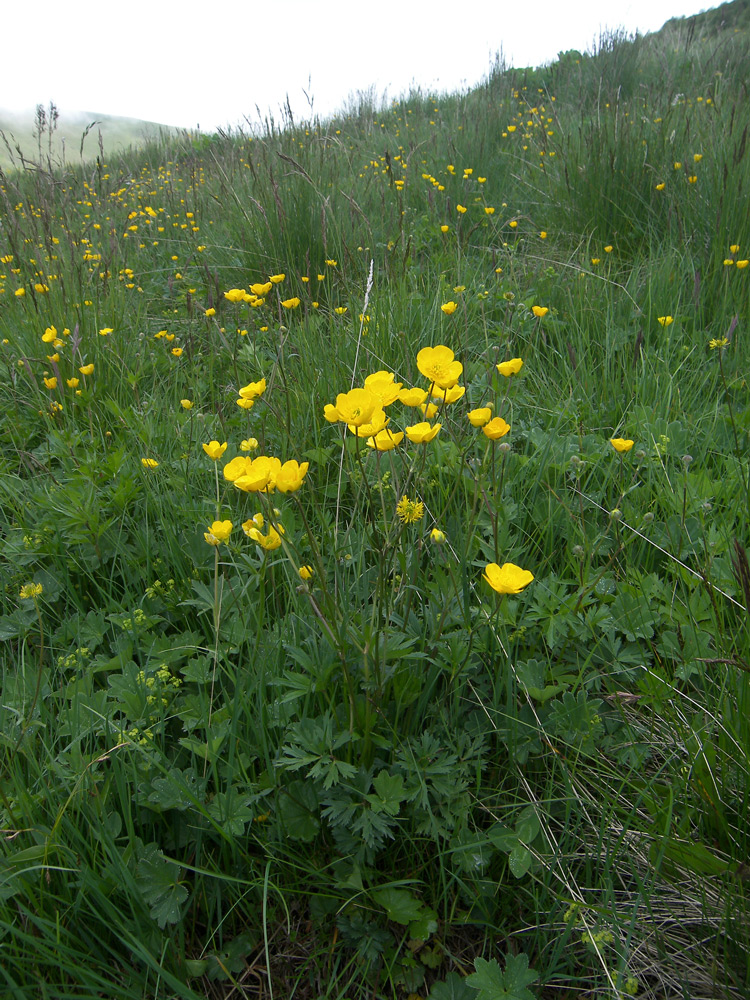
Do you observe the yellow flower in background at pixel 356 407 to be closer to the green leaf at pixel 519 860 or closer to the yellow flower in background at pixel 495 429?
the yellow flower in background at pixel 495 429

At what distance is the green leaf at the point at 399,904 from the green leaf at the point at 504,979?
0.13m

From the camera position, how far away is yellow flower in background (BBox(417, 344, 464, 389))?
1.24 metres

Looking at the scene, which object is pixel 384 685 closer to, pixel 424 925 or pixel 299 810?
pixel 299 810

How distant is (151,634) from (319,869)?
67 cm

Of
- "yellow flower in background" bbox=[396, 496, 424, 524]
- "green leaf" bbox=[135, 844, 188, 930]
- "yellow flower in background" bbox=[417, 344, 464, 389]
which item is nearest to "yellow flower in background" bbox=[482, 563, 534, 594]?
"yellow flower in background" bbox=[396, 496, 424, 524]

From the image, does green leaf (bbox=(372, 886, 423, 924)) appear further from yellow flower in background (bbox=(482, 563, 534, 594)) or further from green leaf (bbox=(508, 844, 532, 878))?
yellow flower in background (bbox=(482, 563, 534, 594))

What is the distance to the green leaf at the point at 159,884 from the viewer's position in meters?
0.99

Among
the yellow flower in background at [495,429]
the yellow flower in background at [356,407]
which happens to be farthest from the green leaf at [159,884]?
the yellow flower in background at [495,429]

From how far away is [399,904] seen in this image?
1.02 meters

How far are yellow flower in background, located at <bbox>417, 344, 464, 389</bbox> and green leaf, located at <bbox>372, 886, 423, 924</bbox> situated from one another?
39.1 inches

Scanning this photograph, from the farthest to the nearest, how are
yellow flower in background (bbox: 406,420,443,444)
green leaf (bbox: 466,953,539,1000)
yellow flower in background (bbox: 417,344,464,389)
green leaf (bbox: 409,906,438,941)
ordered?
yellow flower in background (bbox: 417,344,464,389) → yellow flower in background (bbox: 406,420,443,444) → green leaf (bbox: 409,906,438,941) → green leaf (bbox: 466,953,539,1000)

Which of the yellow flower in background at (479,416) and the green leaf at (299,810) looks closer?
the green leaf at (299,810)

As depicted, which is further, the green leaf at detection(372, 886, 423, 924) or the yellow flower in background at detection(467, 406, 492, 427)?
the yellow flower in background at detection(467, 406, 492, 427)

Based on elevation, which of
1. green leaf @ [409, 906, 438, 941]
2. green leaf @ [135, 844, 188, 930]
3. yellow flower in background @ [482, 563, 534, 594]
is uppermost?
yellow flower in background @ [482, 563, 534, 594]
